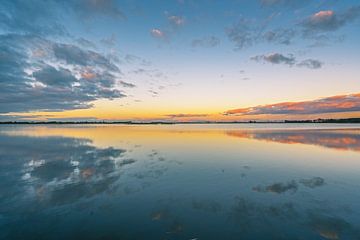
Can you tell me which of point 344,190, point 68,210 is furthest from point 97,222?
point 344,190

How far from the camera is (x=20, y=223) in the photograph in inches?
326

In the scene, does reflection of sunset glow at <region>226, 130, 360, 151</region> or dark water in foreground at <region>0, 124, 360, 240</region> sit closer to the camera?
dark water in foreground at <region>0, 124, 360, 240</region>

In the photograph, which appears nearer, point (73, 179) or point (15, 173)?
point (73, 179)

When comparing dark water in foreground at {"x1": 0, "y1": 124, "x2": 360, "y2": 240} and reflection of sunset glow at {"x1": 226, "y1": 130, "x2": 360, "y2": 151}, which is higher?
dark water in foreground at {"x1": 0, "y1": 124, "x2": 360, "y2": 240}

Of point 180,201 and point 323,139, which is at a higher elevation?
point 180,201

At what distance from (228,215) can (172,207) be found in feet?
8.21

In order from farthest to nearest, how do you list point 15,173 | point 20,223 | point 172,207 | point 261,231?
1. point 15,173
2. point 172,207
3. point 20,223
4. point 261,231

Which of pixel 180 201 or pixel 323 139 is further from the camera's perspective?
pixel 323 139

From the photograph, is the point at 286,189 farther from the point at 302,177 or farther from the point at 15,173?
the point at 15,173

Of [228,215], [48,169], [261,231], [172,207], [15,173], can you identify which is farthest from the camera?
[48,169]

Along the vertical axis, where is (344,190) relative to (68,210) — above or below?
below

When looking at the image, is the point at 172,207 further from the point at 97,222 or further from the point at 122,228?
the point at 97,222

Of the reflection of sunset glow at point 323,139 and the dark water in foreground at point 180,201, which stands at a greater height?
the dark water in foreground at point 180,201

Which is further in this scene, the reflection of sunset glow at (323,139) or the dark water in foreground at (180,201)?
the reflection of sunset glow at (323,139)
